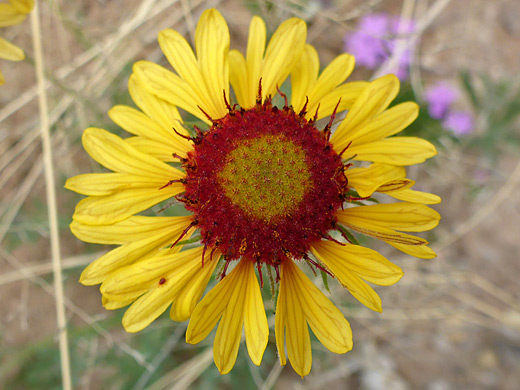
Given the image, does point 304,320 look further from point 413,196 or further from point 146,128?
point 146,128

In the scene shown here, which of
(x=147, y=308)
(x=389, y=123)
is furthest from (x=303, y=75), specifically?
(x=147, y=308)

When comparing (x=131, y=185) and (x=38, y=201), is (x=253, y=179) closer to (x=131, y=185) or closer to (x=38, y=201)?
(x=131, y=185)

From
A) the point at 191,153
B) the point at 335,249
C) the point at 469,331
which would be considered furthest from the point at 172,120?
the point at 469,331

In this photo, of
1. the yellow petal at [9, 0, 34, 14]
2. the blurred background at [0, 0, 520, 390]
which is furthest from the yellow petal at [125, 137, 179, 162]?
the blurred background at [0, 0, 520, 390]

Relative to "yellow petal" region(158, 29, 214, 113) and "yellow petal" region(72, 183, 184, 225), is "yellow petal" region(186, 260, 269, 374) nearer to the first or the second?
"yellow petal" region(72, 183, 184, 225)

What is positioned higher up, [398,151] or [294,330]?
[398,151]

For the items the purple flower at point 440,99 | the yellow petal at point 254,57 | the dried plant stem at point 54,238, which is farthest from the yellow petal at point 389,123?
the purple flower at point 440,99
